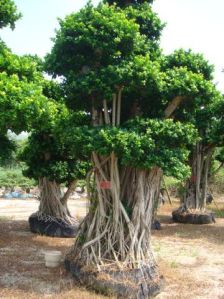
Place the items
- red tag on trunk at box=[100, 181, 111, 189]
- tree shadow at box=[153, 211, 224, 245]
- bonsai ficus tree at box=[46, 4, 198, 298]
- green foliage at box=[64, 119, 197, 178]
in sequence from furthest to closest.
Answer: tree shadow at box=[153, 211, 224, 245] → red tag on trunk at box=[100, 181, 111, 189] → bonsai ficus tree at box=[46, 4, 198, 298] → green foliage at box=[64, 119, 197, 178]

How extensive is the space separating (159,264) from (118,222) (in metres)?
1.92

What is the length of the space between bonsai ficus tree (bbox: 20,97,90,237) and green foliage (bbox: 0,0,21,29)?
326cm

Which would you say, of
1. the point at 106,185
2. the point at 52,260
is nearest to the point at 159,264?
the point at 52,260

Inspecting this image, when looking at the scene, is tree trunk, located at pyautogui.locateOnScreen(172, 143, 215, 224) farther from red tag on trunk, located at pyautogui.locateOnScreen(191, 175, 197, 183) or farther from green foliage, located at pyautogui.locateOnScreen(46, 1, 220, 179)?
green foliage, located at pyautogui.locateOnScreen(46, 1, 220, 179)

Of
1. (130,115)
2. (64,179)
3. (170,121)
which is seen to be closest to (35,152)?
(64,179)

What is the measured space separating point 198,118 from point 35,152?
512 cm

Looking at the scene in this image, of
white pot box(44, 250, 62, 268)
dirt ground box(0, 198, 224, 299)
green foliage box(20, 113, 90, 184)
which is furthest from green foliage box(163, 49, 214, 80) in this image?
green foliage box(20, 113, 90, 184)

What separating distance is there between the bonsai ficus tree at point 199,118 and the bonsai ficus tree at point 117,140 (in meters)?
0.30

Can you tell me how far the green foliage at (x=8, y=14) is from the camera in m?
7.24

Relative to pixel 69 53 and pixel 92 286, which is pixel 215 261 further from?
pixel 69 53

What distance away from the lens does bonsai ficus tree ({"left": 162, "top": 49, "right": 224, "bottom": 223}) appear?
281 inches

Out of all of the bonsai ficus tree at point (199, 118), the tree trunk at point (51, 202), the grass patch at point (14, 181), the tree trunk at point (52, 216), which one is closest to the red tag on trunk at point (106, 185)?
the bonsai ficus tree at point (199, 118)

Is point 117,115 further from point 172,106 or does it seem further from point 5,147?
point 5,147

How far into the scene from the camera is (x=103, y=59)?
696cm
